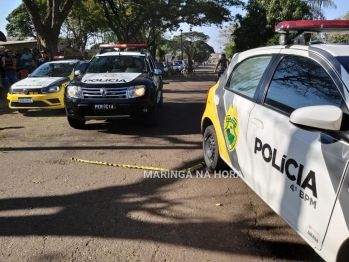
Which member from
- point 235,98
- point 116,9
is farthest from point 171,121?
point 116,9

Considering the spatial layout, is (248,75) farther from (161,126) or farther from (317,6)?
(317,6)

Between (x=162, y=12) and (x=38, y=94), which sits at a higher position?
(x=162, y=12)

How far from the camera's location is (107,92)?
6.75m

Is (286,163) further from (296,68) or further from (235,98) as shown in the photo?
(235,98)

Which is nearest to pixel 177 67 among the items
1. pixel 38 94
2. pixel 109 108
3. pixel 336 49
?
pixel 38 94

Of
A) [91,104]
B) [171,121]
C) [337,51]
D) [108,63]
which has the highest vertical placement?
[337,51]

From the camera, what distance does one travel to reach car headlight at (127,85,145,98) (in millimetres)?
6812

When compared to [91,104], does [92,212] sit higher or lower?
lower

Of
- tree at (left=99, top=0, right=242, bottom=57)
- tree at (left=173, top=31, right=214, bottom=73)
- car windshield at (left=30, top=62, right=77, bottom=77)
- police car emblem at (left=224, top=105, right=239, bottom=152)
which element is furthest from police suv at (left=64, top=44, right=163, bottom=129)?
tree at (left=173, top=31, right=214, bottom=73)

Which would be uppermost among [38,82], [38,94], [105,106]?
[38,82]

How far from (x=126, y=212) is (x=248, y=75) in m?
1.97

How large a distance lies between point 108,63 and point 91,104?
5.89ft

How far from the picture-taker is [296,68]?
3014 millimetres

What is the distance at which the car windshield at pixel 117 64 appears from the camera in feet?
26.2
